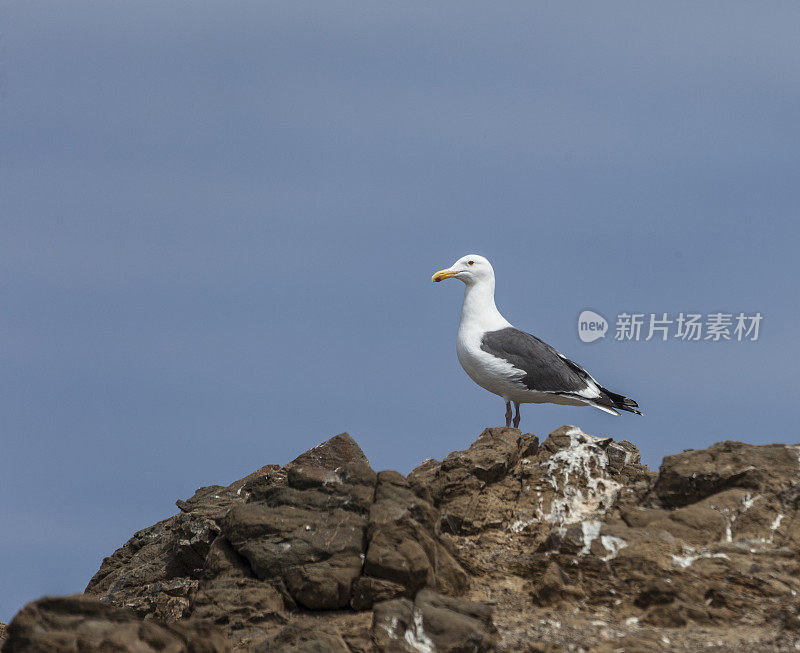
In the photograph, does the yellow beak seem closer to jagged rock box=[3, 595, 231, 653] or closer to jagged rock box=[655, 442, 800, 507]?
jagged rock box=[655, 442, 800, 507]

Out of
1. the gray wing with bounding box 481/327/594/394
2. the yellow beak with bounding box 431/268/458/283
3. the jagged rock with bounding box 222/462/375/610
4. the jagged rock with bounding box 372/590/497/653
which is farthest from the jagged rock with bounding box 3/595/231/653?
the yellow beak with bounding box 431/268/458/283

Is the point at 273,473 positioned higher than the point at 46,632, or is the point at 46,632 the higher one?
the point at 273,473

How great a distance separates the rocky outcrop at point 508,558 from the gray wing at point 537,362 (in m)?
4.69

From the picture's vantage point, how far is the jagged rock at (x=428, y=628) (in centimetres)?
984

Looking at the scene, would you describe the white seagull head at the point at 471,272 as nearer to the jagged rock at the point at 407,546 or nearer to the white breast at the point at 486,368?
the white breast at the point at 486,368

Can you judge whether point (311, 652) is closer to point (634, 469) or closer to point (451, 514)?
point (451, 514)

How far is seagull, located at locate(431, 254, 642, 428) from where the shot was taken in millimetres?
19172

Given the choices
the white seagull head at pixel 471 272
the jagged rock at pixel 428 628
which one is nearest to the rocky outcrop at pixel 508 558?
the jagged rock at pixel 428 628

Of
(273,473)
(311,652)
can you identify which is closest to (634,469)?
(273,473)

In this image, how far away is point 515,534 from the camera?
1330 centimetres

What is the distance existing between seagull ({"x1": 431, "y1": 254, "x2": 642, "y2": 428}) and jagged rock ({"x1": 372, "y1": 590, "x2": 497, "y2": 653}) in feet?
30.2

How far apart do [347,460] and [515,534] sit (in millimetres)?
→ 3649

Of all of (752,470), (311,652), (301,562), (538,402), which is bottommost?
(311,652)

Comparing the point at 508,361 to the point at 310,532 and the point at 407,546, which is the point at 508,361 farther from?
the point at 407,546
